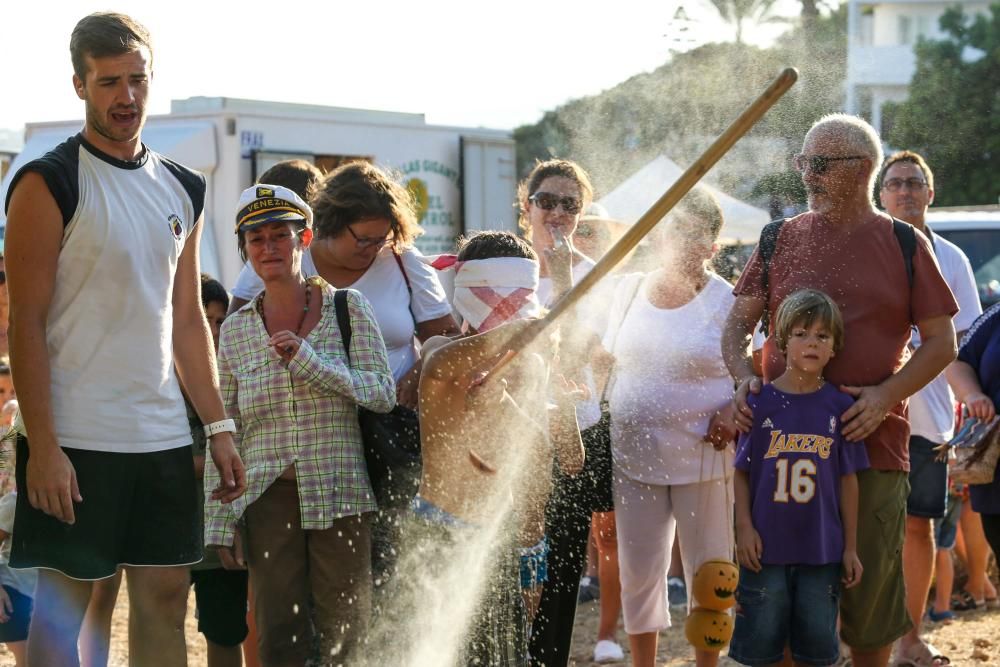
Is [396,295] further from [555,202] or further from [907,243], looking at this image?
[907,243]

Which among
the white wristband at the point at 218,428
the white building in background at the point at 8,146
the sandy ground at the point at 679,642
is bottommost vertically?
the sandy ground at the point at 679,642

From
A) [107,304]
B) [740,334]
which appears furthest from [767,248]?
[107,304]

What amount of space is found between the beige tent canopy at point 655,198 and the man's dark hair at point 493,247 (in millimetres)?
1381

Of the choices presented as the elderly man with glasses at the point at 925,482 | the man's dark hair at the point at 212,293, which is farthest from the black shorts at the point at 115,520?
the elderly man with glasses at the point at 925,482

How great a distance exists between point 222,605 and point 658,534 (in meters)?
1.65

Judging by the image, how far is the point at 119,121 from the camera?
3248mm

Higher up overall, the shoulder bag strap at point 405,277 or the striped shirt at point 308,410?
the shoulder bag strap at point 405,277

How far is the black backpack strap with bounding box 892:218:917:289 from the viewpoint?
4.00 metres

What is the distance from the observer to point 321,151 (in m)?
10.1

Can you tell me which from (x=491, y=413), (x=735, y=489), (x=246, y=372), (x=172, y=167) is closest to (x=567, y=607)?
(x=735, y=489)

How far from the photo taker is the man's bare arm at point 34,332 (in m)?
3.09

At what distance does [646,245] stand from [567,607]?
62.2 inches

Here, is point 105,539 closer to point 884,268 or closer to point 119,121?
point 119,121

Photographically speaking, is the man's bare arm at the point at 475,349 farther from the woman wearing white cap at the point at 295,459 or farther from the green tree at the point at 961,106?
the green tree at the point at 961,106
